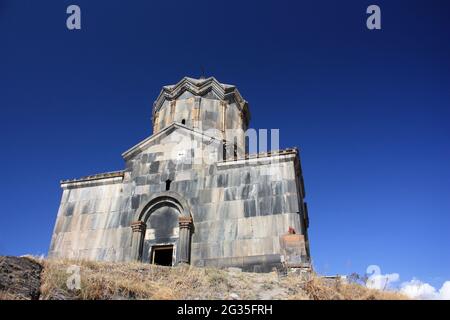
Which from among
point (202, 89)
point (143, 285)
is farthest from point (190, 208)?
point (202, 89)

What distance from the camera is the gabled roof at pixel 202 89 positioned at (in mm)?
14062

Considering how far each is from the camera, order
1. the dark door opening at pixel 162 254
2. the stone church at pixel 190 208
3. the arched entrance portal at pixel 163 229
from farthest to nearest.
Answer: the dark door opening at pixel 162 254 → the arched entrance portal at pixel 163 229 → the stone church at pixel 190 208

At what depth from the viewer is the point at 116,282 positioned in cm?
563

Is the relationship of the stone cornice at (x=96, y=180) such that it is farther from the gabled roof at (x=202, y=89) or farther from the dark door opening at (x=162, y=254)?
the gabled roof at (x=202, y=89)

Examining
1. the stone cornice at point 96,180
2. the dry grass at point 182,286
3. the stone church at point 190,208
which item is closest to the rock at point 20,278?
the dry grass at point 182,286

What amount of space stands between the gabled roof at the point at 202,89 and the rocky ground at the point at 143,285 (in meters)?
8.50

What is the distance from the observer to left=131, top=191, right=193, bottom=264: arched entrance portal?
10.2m

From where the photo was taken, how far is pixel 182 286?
6062 mm

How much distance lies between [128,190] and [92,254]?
2065mm

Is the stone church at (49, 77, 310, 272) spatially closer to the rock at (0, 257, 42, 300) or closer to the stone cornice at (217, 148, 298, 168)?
the stone cornice at (217, 148, 298, 168)

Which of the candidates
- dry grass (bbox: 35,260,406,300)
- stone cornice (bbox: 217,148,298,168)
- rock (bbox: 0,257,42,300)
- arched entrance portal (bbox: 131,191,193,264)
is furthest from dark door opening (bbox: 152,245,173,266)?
rock (bbox: 0,257,42,300)

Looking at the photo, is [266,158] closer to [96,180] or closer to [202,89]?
[202,89]
